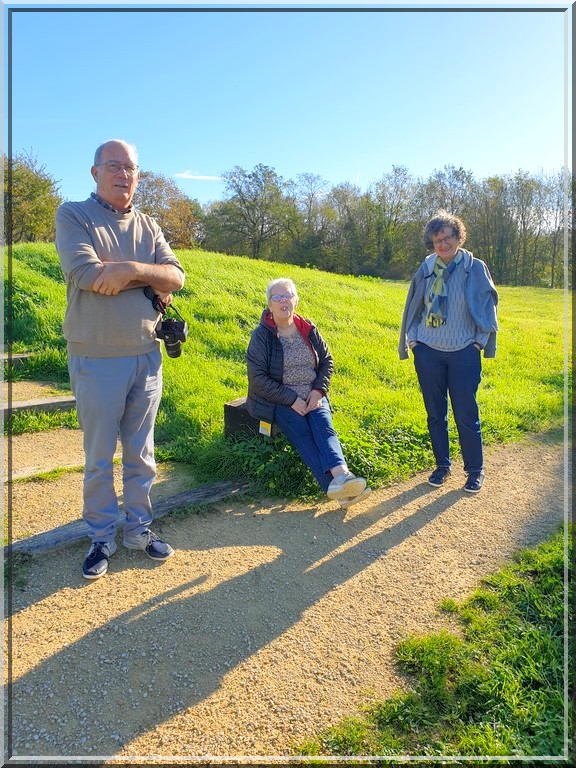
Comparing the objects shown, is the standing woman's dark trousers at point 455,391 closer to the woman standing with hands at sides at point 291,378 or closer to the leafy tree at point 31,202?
the woman standing with hands at sides at point 291,378

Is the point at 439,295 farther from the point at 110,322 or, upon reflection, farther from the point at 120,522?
the point at 120,522

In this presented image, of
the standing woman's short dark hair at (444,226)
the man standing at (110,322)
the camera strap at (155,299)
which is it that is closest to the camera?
the man standing at (110,322)

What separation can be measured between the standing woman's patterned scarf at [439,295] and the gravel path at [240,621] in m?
1.45

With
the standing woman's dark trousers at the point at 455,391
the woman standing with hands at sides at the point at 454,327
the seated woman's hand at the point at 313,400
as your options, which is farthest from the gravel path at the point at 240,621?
the seated woman's hand at the point at 313,400

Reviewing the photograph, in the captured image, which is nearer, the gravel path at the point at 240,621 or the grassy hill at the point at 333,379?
the gravel path at the point at 240,621

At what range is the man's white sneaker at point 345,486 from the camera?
360cm

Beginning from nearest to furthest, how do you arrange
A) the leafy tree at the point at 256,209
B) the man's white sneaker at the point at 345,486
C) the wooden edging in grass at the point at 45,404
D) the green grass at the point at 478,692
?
the green grass at the point at 478,692 < the man's white sneaker at the point at 345,486 < the wooden edging in grass at the point at 45,404 < the leafy tree at the point at 256,209

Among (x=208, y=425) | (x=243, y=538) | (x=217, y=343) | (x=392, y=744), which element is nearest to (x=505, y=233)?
(x=217, y=343)

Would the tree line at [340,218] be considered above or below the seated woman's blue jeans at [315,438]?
above

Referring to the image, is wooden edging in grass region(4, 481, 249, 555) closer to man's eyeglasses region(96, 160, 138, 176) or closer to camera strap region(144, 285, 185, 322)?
camera strap region(144, 285, 185, 322)

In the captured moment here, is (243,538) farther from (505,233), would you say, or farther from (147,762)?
(505,233)

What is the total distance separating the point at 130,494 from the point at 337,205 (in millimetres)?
13210

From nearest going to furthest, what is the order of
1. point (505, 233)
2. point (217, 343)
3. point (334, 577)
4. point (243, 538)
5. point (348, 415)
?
1. point (334, 577)
2. point (243, 538)
3. point (348, 415)
4. point (217, 343)
5. point (505, 233)

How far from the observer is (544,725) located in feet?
7.23
